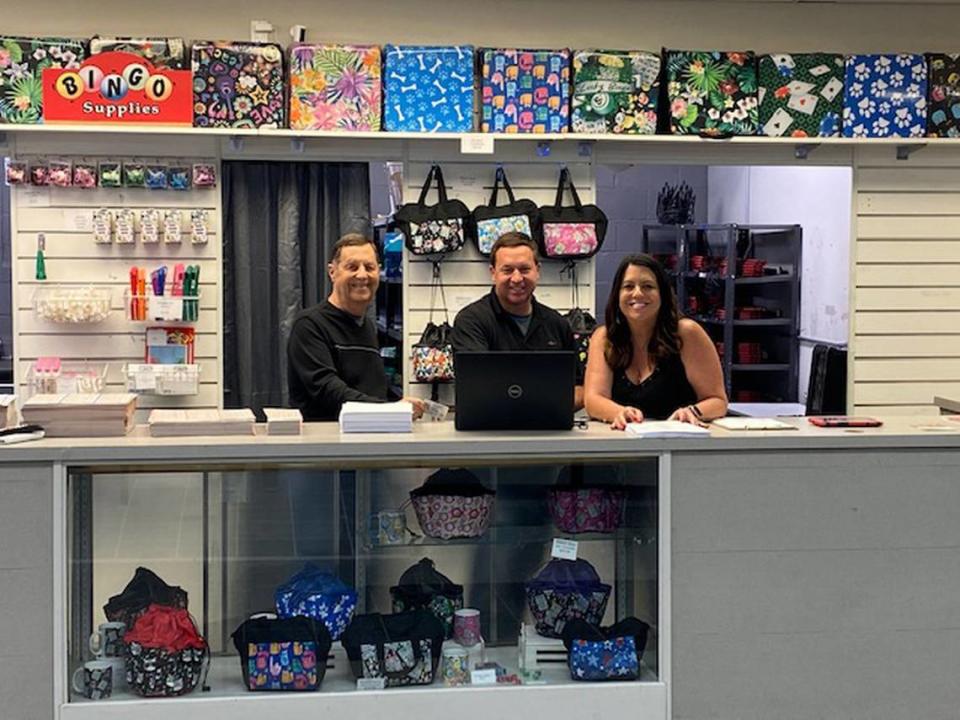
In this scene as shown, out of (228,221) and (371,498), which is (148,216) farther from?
(371,498)

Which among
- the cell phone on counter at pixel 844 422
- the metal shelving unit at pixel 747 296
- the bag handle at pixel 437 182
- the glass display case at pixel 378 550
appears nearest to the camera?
the glass display case at pixel 378 550

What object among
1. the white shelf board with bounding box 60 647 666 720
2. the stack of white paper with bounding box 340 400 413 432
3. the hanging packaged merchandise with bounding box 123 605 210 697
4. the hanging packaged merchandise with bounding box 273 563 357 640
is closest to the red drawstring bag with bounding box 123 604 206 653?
the hanging packaged merchandise with bounding box 123 605 210 697

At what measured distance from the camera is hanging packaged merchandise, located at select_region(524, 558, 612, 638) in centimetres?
365

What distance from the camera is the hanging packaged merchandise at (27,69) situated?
579 centimetres

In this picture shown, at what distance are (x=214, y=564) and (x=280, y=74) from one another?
121 inches

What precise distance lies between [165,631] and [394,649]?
62 centimetres

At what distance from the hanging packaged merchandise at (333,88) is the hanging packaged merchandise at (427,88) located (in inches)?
3.0

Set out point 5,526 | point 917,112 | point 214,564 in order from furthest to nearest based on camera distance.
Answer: point 917,112 → point 214,564 → point 5,526

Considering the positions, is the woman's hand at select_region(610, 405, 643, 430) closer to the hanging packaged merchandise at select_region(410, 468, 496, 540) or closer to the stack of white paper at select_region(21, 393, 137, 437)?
the hanging packaged merchandise at select_region(410, 468, 496, 540)

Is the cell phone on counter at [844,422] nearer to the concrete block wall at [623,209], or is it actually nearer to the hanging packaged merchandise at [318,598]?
the hanging packaged merchandise at [318,598]

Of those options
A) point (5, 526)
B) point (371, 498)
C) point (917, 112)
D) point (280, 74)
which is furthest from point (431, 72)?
point (5, 526)

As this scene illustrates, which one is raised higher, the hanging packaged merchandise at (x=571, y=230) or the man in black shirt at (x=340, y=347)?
the hanging packaged merchandise at (x=571, y=230)

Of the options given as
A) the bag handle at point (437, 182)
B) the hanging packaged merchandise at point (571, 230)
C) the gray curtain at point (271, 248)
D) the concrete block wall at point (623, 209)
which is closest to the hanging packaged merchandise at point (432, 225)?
the bag handle at point (437, 182)

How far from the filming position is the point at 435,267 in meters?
6.22
